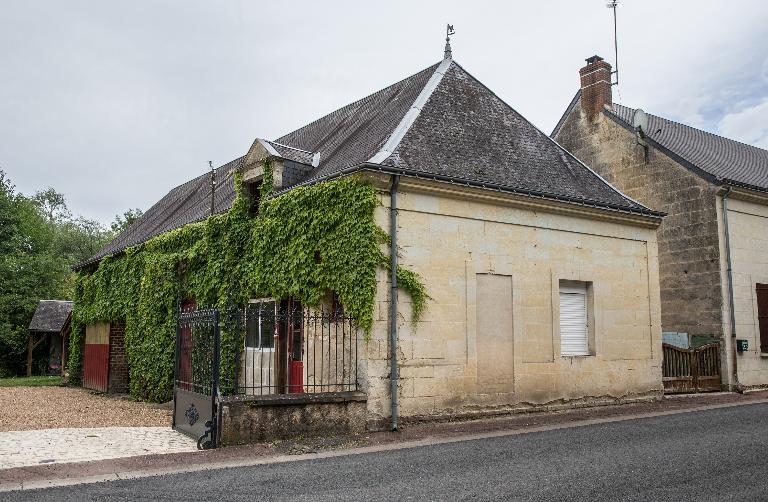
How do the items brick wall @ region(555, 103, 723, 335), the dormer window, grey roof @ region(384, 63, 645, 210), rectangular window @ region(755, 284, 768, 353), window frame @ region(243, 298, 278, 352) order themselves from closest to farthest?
grey roof @ region(384, 63, 645, 210), window frame @ region(243, 298, 278, 352), the dormer window, brick wall @ region(555, 103, 723, 335), rectangular window @ region(755, 284, 768, 353)

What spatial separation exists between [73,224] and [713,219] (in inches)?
2301

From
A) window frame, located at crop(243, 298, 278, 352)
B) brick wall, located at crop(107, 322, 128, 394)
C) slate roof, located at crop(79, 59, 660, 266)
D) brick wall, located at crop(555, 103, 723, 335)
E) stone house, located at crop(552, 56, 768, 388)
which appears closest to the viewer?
slate roof, located at crop(79, 59, 660, 266)

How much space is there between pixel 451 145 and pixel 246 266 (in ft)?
14.8

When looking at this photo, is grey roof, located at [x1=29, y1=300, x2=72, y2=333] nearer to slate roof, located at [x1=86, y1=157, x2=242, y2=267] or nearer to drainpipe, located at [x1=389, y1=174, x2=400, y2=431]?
slate roof, located at [x1=86, y1=157, x2=242, y2=267]

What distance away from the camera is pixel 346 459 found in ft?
25.0

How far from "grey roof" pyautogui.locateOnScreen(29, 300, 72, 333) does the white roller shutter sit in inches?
858

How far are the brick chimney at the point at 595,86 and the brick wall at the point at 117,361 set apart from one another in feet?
47.2

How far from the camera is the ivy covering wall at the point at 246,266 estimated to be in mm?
10078

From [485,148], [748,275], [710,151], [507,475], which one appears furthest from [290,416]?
[710,151]

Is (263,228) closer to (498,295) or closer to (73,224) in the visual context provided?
(498,295)

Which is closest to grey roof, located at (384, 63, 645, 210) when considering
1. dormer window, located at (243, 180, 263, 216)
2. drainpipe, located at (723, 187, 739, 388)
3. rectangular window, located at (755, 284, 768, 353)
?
drainpipe, located at (723, 187, 739, 388)

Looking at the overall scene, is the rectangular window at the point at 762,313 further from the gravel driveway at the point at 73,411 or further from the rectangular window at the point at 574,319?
the gravel driveway at the point at 73,411

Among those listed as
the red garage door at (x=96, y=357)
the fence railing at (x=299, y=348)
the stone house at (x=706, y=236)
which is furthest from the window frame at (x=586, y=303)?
the red garage door at (x=96, y=357)

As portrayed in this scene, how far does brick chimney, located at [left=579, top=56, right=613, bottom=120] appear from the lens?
18703 mm
